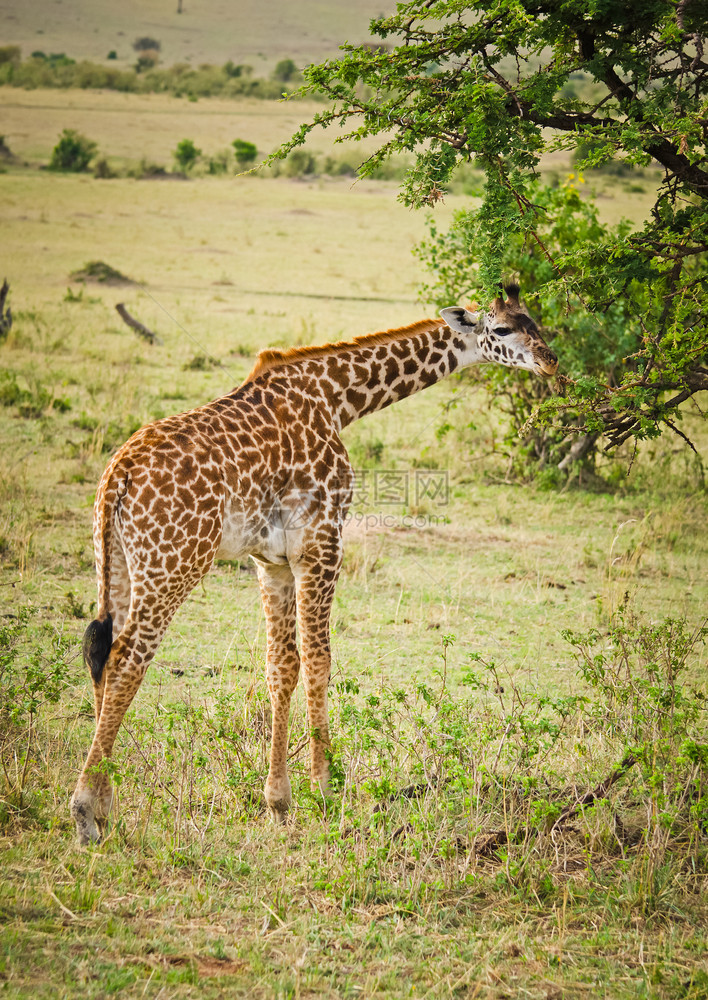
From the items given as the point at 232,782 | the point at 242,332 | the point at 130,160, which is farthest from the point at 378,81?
the point at 130,160

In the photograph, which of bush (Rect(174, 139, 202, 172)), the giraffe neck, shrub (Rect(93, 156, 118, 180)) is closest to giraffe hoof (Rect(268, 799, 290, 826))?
the giraffe neck

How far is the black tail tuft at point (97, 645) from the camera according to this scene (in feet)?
16.8

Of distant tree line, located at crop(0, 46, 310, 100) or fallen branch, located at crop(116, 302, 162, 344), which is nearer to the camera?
fallen branch, located at crop(116, 302, 162, 344)

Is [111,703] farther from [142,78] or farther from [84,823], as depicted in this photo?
[142,78]

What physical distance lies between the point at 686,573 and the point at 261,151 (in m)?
A: 50.7

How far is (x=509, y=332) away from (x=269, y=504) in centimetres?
212

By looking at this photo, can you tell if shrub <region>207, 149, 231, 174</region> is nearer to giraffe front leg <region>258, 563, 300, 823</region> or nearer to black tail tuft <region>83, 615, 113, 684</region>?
giraffe front leg <region>258, 563, 300, 823</region>

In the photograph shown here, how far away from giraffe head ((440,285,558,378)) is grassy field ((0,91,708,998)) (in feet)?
6.38

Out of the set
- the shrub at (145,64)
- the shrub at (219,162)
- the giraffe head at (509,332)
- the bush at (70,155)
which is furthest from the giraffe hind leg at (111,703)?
the shrub at (145,64)

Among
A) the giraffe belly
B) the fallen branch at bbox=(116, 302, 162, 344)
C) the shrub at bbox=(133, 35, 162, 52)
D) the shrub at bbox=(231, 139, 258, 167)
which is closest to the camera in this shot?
the giraffe belly

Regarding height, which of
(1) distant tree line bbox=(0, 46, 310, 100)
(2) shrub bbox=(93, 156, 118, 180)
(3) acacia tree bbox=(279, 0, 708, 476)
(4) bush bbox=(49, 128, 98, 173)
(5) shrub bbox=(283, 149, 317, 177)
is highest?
(1) distant tree line bbox=(0, 46, 310, 100)

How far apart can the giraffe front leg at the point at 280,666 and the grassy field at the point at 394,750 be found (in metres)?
0.14

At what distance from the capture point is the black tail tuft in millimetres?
5105

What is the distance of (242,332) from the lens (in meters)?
20.6
